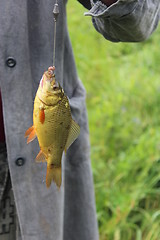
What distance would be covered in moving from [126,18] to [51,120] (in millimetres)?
363

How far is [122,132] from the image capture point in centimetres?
318

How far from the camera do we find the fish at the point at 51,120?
1.18 meters

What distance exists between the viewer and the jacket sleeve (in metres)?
1.29

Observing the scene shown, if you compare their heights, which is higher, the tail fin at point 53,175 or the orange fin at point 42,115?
the orange fin at point 42,115

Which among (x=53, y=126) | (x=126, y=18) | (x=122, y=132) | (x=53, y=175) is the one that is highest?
(x=126, y=18)

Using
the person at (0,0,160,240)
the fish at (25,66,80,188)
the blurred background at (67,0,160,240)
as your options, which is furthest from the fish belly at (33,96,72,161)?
the blurred background at (67,0,160,240)

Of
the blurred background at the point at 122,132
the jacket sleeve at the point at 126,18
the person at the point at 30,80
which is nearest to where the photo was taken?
the jacket sleeve at the point at 126,18

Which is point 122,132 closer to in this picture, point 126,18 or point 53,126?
point 126,18

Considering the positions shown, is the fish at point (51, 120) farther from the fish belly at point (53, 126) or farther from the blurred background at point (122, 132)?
the blurred background at point (122, 132)

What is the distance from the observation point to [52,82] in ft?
3.88

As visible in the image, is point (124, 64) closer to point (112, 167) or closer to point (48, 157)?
point (112, 167)

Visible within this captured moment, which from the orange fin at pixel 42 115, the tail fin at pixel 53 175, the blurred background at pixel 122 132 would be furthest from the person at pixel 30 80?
the blurred background at pixel 122 132

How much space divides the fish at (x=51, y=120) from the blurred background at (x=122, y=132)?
1331 mm

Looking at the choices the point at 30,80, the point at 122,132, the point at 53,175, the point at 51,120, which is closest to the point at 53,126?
the point at 51,120
